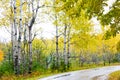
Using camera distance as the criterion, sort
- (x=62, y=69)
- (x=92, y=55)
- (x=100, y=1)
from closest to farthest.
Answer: (x=100, y=1)
(x=62, y=69)
(x=92, y=55)

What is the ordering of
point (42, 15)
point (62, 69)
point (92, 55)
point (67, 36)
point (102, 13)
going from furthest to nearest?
point (92, 55)
point (67, 36)
point (42, 15)
point (62, 69)
point (102, 13)

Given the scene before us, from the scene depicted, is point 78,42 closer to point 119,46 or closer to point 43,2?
point 43,2

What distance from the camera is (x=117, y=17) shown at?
1412 centimetres

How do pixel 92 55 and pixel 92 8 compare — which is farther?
pixel 92 55

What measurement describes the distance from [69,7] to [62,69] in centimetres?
1966

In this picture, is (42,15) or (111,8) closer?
(111,8)

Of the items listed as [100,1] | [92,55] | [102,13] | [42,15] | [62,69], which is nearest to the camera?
[100,1]

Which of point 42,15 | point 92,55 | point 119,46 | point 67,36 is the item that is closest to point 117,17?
point 119,46

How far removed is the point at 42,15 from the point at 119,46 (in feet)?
81.2

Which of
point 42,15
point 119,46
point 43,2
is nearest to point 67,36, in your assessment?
point 42,15

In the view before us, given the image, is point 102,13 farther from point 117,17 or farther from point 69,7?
point 69,7

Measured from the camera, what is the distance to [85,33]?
132 ft

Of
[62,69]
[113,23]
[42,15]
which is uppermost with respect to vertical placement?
[42,15]

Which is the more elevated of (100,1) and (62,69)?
(100,1)
